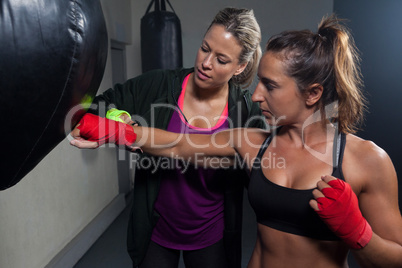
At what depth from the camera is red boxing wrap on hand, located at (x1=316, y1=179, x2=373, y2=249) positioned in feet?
2.61

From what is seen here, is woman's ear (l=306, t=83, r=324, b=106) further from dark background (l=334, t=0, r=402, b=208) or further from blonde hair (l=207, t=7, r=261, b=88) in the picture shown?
dark background (l=334, t=0, r=402, b=208)

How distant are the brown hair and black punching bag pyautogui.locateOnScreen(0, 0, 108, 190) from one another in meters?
0.55

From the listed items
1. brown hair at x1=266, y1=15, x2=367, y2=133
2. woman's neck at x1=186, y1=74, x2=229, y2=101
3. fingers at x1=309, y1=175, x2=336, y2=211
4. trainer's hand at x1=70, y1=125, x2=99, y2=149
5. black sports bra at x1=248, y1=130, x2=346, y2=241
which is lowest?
black sports bra at x1=248, y1=130, x2=346, y2=241

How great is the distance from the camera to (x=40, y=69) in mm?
519

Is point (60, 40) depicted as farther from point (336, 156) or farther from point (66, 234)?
point (66, 234)

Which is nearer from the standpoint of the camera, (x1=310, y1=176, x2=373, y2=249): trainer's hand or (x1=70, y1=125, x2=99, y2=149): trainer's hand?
(x1=310, y1=176, x2=373, y2=249): trainer's hand

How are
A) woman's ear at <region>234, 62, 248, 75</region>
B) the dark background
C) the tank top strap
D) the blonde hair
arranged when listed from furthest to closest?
the dark background < woman's ear at <region>234, 62, 248, 75</region> < the blonde hair < the tank top strap

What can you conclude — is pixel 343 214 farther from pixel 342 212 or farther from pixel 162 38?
pixel 162 38

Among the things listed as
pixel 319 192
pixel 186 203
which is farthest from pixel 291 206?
pixel 186 203

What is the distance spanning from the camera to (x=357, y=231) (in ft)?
2.65

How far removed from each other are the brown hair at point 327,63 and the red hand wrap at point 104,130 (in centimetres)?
52

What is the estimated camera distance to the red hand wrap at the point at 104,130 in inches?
36.2

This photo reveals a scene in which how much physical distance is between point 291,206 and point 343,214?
154 millimetres

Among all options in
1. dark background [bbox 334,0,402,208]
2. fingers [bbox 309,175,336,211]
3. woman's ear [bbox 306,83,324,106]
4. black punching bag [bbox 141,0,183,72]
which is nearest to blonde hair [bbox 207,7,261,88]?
woman's ear [bbox 306,83,324,106]
